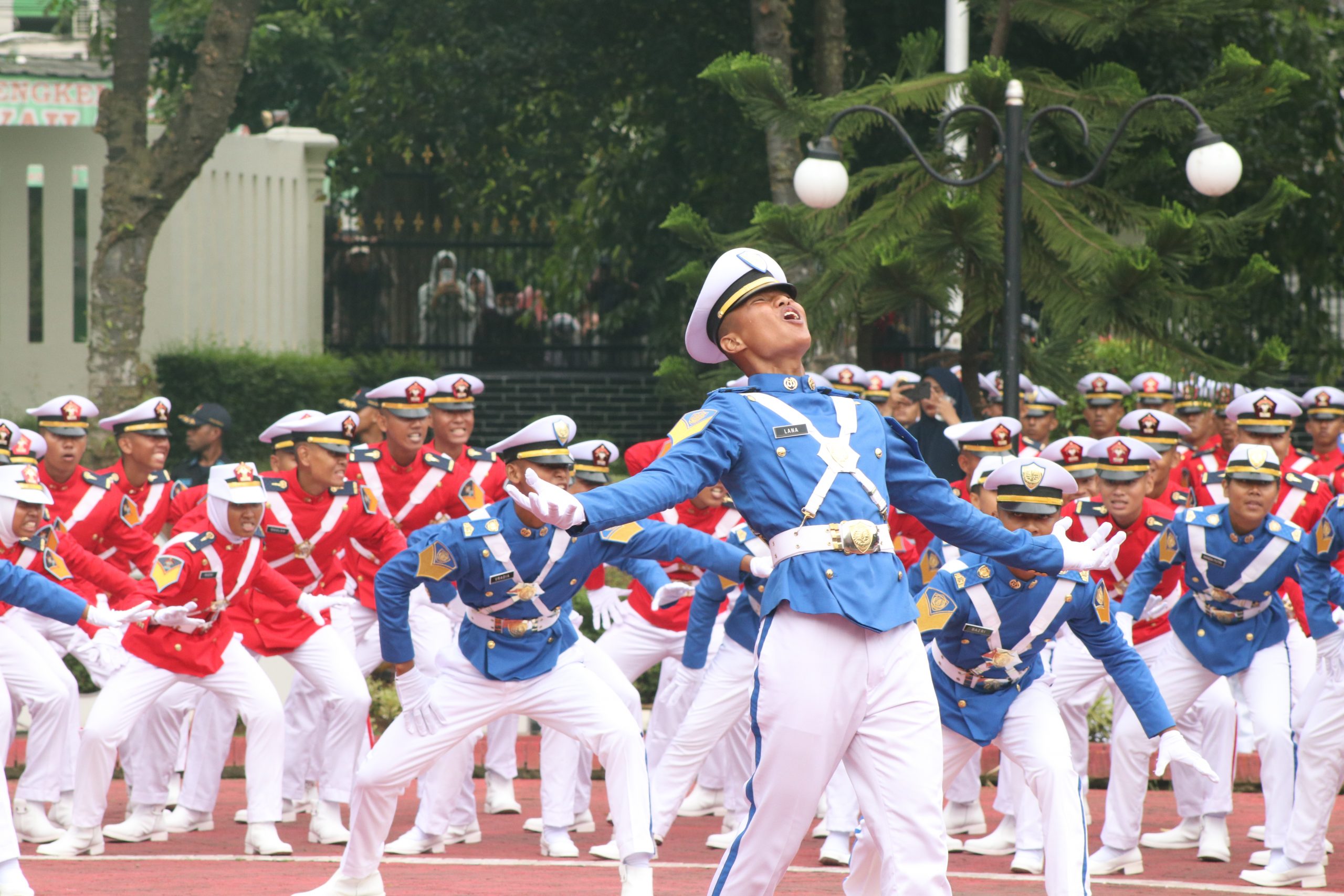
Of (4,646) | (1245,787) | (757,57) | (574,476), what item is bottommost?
(1245,787)

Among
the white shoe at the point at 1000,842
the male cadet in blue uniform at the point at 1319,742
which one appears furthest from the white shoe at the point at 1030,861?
the male cadet in blue uniform at the point at 1319,742

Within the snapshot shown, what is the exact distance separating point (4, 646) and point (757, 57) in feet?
22.8

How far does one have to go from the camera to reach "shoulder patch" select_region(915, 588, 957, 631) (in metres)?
7.04

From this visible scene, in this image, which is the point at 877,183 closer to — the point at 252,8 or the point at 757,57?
the point at 757,57

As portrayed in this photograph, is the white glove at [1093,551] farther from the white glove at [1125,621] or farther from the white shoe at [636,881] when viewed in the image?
the white glove at [1125,621]

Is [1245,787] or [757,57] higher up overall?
[757,57]

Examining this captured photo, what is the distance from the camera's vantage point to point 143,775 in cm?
915

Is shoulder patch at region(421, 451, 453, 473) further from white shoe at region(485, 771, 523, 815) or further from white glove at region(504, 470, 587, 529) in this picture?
white glove at region(504, 470, 587, 529)

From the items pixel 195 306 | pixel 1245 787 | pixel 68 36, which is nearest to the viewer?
pixel 1245 787

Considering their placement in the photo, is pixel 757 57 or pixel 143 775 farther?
pixel 757 57

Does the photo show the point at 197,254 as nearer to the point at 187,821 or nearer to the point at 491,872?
the point at 187,821

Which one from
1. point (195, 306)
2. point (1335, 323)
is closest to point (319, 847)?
point (195, 306)

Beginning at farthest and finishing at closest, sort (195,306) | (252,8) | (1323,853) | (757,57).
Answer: (195,306), (252,8), (757,57), (1323,853)

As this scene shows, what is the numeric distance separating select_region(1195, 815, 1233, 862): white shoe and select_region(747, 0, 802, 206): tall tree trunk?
24.8ft
